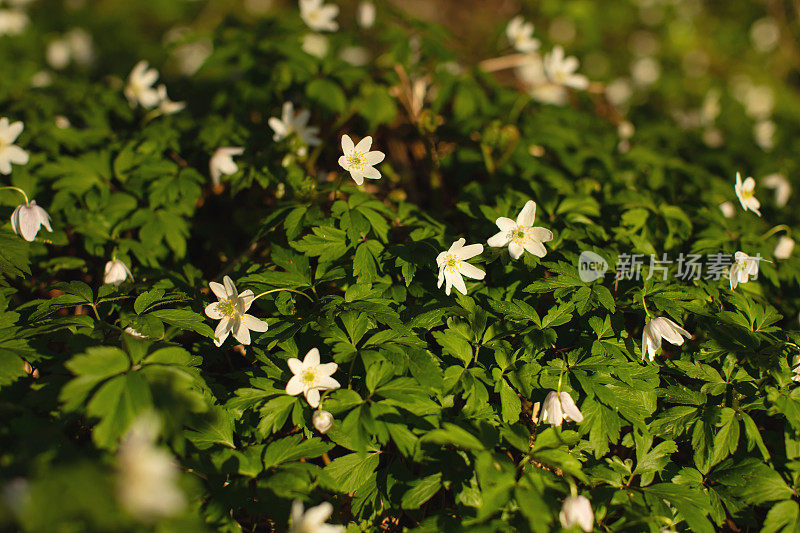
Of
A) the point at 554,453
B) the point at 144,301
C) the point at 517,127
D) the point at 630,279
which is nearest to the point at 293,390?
the point at 144,301

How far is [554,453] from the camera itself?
1976 millimetres

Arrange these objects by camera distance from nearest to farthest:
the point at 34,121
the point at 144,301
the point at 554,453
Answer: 1. the point at 554,453
2. the point at 144,301
3. the point at 34,121

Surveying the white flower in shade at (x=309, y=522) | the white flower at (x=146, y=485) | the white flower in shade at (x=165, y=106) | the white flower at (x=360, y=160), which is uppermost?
the white flower at (x=360, y=160)

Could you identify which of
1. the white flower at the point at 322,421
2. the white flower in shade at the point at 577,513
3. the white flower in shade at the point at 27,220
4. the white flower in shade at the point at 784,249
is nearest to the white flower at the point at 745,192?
the white flower in shade at the point at 784,249

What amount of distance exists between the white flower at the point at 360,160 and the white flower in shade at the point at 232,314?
78 cm

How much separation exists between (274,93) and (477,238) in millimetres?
2000

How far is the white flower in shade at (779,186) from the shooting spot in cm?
366

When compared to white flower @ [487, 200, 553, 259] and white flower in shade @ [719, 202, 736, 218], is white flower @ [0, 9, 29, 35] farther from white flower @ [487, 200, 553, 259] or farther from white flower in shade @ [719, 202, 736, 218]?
white flower in shade @ [719, 202, 736, 218]

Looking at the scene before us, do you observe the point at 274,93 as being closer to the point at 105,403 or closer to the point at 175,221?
the point at 175,221

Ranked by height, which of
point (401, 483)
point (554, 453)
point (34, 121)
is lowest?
point (401, 483)

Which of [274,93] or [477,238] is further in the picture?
[274,93]

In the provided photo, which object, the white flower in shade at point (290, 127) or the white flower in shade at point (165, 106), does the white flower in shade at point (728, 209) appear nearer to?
the white flower in shade at point (290, 127)

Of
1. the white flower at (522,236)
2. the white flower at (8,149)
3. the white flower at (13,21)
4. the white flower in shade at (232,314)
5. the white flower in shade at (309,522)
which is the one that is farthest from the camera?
the white flower at (13,21)

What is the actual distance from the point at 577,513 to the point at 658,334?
2.88 feet
